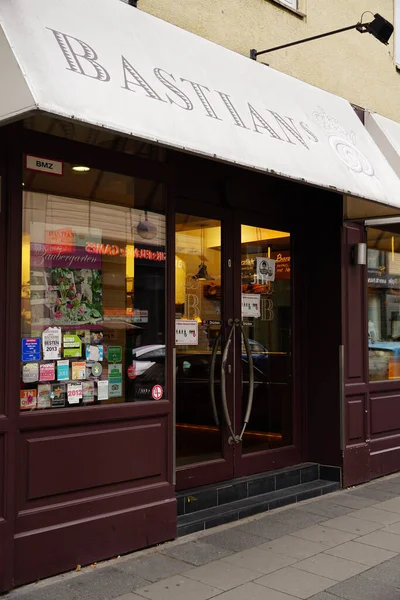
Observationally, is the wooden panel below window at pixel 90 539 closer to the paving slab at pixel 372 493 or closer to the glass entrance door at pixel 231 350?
the glass entrance door at pixel 231 350

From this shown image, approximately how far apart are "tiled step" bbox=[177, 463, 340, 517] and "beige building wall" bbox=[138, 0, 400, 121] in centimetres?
365

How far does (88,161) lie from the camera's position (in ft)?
16.5

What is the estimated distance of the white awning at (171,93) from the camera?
378 cm

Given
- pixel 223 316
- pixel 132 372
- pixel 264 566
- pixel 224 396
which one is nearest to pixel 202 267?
pixel 223 316

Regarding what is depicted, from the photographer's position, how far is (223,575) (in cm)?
470

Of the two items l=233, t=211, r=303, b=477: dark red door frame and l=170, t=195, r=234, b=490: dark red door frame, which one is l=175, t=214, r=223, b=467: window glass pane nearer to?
l=170, t=195, r=234, b=490: dark red door frame

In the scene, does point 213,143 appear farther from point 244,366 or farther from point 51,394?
point 244,366

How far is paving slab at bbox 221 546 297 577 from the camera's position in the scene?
486 cm

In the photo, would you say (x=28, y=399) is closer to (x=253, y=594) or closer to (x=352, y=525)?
(x=253, y=594)

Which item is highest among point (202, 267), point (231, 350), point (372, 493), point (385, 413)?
point (202, 267)

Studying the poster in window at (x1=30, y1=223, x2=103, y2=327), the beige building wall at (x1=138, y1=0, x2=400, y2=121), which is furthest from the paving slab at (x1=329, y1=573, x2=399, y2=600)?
the beige building wall at (x1=138, y1=0, x2=400, y2=121)

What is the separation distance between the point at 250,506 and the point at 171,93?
365 centimetres

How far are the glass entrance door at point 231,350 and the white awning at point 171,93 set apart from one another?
1.26m

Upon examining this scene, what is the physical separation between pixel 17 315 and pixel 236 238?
2.84 meters
